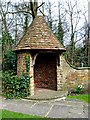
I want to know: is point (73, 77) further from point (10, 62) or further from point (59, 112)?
point (59, 112)

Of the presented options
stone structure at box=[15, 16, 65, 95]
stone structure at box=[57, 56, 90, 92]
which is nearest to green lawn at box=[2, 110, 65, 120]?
stone structure at box=[15, 16, 65, 95]

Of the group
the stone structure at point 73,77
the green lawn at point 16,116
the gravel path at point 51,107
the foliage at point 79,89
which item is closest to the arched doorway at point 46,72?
the stone structure at point 73,77

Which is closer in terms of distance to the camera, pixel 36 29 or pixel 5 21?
pixel 36 29

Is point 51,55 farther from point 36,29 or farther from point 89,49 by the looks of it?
point 89,49

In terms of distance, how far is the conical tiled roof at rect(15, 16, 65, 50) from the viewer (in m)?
9.24

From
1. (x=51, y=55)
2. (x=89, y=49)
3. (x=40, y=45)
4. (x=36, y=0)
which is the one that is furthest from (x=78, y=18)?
(x=40, y=45)

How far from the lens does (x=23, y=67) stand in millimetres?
9258

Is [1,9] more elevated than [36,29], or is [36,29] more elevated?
[1,9]

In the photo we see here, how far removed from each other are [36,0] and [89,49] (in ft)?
31.7

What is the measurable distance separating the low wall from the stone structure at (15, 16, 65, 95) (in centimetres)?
41

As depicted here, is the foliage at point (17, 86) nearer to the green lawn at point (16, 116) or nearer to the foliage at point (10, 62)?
the foliage at point (10, 62)

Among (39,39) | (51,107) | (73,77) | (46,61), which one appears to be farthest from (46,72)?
(51,107)

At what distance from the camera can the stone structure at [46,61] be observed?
30.4 feet

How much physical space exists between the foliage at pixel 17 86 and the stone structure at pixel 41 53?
30 centimetres
